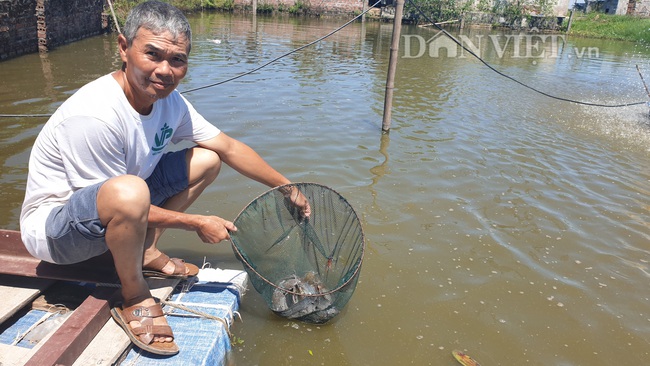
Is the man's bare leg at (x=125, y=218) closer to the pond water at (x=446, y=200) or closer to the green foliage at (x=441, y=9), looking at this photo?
the pond water at (x=446, y=200)

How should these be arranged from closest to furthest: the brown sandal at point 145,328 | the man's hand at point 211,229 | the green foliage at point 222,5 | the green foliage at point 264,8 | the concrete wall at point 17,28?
the brown sandal at point 145,328, the man's hand at point 211,229, the concrete wall at point 17,28, the green foliage at point 222,5, the green foliage at point 264,8

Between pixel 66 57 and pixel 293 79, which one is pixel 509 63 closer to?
pixel 293 79

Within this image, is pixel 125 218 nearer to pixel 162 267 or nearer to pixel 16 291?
pixel 162 267

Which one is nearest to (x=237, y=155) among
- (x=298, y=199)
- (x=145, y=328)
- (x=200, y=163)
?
(x=200, y=163)

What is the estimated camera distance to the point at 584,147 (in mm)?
6215

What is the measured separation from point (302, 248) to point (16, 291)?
153 centimetres

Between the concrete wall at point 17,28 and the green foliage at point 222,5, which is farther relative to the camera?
the green foliage at point 222,5

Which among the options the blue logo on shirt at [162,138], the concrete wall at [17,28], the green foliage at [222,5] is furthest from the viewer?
the green foliage at [222,5]

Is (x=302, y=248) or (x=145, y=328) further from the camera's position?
(x=302, y=248)

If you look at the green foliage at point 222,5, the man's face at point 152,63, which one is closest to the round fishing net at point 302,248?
the man's face at point 152,63

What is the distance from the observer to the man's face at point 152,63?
77.5 inches

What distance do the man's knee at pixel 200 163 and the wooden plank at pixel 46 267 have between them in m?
0.61

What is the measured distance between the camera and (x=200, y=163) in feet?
8.39

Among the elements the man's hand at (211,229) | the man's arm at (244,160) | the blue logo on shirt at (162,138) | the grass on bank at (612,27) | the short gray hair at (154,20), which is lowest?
the man's hand at (211,229)
